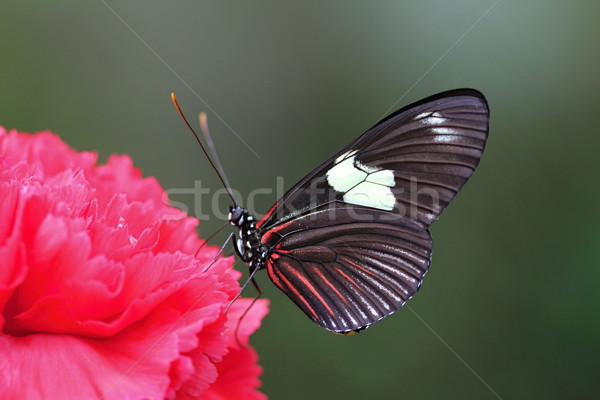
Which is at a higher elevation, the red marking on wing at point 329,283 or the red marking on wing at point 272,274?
the red marking on wing at point 329,283

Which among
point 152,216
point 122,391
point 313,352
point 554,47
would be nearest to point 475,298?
point 313,352

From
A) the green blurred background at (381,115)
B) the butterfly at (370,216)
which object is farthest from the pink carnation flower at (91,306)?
the green blurred background at (381,115)

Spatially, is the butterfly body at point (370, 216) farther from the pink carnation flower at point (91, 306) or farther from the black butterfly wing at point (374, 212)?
the pink carnation flower at point (91, 306)

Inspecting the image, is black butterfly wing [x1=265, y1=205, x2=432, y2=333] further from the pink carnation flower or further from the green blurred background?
the green blurred background

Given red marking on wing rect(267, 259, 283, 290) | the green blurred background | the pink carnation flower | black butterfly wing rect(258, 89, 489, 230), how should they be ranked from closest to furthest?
the pink carnation flower < black butterfly wing rect(258, 89, 489, 230) < red marking on wing rect(267, 259, 283, 290) < the green blurred background

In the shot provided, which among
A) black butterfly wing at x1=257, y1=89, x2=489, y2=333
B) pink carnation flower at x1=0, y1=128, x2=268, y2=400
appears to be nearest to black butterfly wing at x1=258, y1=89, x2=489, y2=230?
black butterfly wing at x1=257, y1=89, x2=489, y2=333

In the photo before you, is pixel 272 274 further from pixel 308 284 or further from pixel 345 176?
pixel 345 176
